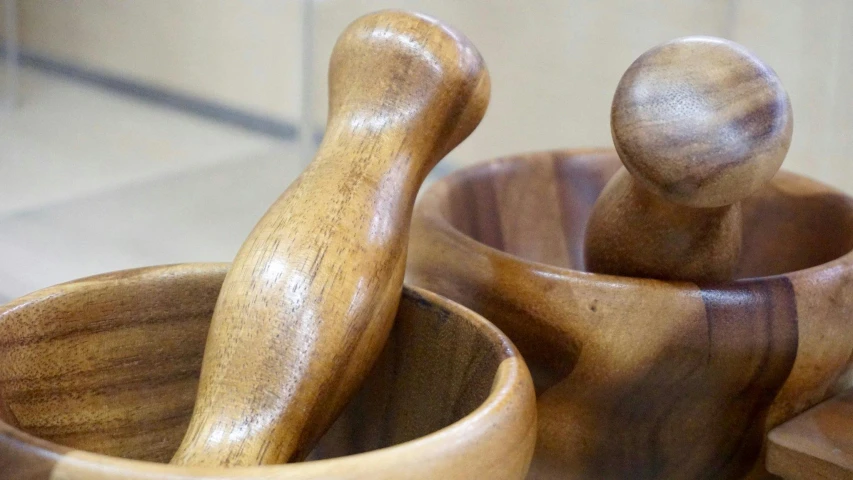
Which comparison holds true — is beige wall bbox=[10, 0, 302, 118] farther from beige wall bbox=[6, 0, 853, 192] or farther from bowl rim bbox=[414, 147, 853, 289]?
bowl rim bbox=[414, 147, 853, 289]

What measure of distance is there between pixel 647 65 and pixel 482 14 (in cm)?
64

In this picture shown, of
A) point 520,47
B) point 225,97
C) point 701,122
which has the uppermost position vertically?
point 701,122

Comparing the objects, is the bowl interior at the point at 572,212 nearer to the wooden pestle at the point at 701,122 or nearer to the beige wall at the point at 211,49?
the wooden pestle at the point at 701,122

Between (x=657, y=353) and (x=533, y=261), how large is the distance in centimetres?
11

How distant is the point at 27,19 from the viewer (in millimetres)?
945

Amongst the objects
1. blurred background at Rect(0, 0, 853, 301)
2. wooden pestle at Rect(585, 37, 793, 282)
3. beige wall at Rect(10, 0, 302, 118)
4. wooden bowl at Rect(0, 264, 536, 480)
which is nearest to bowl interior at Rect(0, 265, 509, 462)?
wooden bowl at Rect(0, 264, 536, 480)

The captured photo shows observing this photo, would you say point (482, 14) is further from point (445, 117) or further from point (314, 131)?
point (445, 117)

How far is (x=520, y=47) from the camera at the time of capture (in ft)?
3.35

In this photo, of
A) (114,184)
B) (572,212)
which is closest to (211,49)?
(114,184)

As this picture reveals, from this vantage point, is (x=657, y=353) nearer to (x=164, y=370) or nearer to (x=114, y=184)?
(x=164, y=370)

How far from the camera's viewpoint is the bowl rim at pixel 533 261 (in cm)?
42

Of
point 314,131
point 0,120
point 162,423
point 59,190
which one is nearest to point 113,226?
point 59,190

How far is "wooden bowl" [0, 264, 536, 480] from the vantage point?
371mm

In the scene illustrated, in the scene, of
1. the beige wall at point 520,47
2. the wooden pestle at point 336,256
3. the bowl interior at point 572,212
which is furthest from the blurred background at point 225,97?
the wooden pestle at point 336,256
